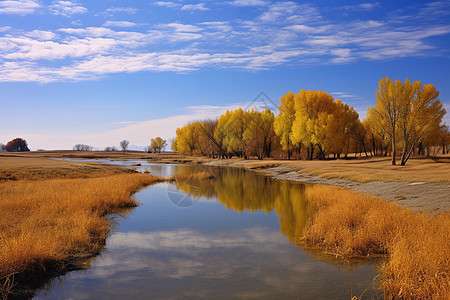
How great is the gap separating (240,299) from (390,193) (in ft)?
58.7

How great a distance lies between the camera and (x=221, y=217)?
17.7 m

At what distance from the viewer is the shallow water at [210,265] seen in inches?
327

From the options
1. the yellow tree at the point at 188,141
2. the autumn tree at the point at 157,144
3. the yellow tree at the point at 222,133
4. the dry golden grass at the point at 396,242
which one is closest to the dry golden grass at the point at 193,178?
the dry golden grass at the point at 396,242

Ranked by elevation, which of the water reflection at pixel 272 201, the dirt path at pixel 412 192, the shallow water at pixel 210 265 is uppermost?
the dirt path at pixel 412 192

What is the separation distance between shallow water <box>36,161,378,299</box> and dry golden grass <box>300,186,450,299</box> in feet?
2.53

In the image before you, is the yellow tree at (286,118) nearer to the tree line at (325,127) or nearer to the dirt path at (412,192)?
the tree line at (325,127)

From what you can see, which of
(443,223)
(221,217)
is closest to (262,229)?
(221,217)

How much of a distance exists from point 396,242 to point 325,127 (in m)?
47.7

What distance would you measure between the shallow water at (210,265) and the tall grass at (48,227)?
29.6 inches

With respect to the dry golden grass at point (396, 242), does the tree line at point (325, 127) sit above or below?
above

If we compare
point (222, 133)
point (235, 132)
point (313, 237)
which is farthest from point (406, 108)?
point (222, 133)

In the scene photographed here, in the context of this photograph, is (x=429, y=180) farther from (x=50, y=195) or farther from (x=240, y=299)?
(x=50, y=195)

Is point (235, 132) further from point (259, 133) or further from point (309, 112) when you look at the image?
point (309, 112)

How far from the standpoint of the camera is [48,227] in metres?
12.0
